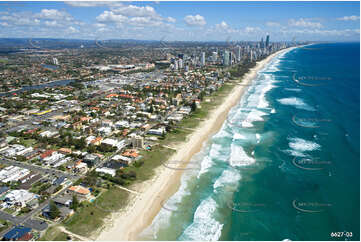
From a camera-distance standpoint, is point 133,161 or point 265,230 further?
point 133,161

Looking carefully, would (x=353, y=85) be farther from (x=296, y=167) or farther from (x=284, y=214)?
(x=284, y=214)

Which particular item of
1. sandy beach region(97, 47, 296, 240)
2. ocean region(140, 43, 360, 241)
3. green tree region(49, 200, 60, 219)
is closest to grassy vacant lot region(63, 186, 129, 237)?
sandy beach region(97, 47, 296, 240)

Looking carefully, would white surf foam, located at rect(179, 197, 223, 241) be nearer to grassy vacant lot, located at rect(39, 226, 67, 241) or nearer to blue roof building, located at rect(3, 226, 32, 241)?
grassy vacant lot, located at rect(39, 226, 67, 241)

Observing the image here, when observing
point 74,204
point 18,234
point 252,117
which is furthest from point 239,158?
point 18,234

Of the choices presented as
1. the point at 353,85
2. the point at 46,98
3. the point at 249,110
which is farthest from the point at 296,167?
the point at 46,98

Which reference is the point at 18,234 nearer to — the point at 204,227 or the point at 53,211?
the point at 53,211
